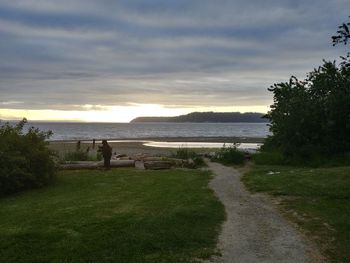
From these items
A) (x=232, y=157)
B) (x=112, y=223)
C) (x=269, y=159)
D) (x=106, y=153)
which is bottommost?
(x=112, y=223)

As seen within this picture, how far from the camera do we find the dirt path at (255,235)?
8.41 metres

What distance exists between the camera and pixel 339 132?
82.3ft

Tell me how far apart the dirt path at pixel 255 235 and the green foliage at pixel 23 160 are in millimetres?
6819

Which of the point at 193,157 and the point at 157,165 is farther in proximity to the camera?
the point at 193,157

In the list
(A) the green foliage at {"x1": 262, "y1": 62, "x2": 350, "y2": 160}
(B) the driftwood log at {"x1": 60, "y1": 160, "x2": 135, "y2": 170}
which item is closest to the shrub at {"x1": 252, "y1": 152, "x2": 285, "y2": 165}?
(A) the green foliage at {"x1": 262, "y1": 62, "x2": 350, "y2": 160}

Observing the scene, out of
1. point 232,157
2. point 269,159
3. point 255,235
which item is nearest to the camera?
point 255,235

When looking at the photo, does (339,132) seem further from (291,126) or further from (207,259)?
(207,259)

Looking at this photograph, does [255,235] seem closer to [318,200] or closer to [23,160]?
[318,200]

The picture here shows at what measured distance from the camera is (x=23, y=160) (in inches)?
653

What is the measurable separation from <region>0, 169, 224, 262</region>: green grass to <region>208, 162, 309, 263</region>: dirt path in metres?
0.32

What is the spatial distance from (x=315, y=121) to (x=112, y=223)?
59.4 feet

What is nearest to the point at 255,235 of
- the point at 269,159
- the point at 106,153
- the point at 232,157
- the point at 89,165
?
the point at 106,153

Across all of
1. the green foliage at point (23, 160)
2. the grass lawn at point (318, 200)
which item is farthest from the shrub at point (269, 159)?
the green foliage at point (23, 160)

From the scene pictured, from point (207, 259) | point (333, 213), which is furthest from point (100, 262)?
point (333, 213)
